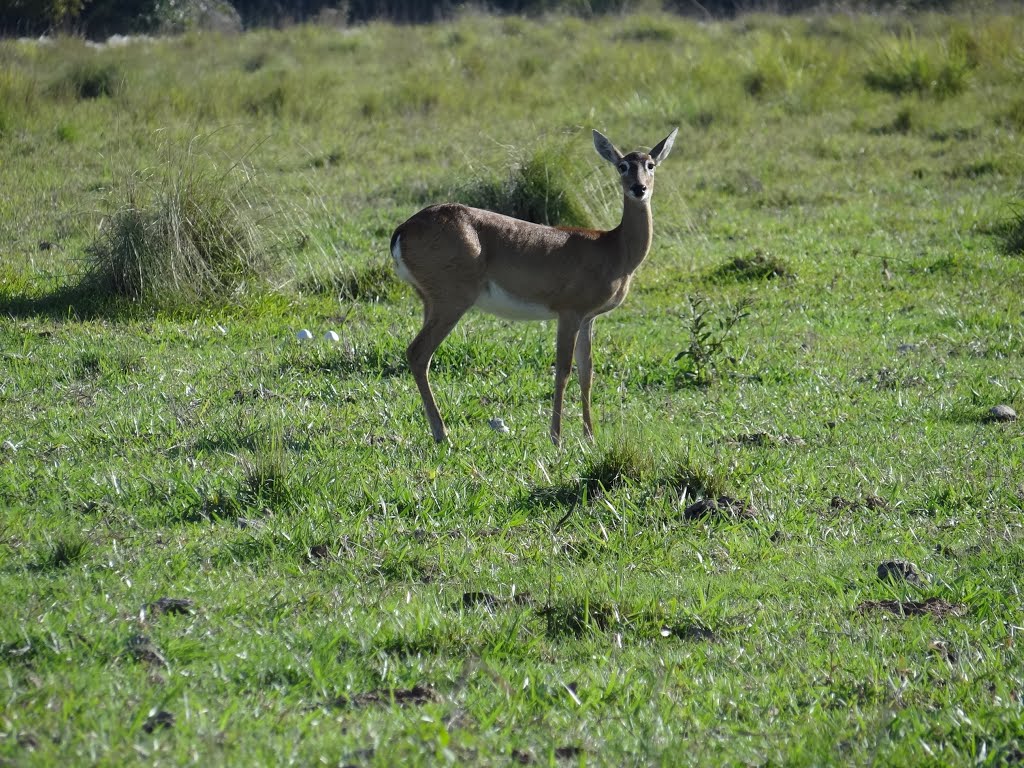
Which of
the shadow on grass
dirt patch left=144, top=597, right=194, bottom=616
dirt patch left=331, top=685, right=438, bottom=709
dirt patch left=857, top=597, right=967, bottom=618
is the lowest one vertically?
the shadow on grass

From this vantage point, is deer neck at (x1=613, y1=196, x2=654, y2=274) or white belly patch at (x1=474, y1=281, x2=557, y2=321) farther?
deer neck at (x1=613, y1=196, x2=654, y2=274)

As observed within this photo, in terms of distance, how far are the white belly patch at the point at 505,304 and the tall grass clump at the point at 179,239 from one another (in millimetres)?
2694

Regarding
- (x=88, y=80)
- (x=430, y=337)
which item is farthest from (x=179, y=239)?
(x=88, y=80)

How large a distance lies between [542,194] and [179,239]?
307cm

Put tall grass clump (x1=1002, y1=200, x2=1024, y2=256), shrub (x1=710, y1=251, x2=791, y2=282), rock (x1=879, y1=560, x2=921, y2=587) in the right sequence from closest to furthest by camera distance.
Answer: rock (x1=879, y1=560, x2=921, y2=587) → shrub (x1=710, y1=251, x2=791, y2=282) → tall grass clump (x1=1002, y1=200, x2=1024, y2=256)

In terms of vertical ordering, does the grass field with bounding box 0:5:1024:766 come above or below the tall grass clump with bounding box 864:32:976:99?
below

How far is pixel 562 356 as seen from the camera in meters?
6.55

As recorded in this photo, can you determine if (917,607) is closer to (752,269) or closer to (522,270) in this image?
(522,270)

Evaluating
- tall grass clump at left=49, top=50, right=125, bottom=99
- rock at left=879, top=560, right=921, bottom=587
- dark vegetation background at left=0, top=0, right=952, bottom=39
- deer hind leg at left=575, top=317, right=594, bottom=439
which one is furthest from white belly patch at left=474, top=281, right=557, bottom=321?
dark vegetation background at left=0, top=0, right=952, bottom=39

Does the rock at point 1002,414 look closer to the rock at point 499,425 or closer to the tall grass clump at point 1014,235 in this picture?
the rock at point 499,425

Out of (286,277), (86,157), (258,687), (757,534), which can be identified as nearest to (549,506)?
(757,534)

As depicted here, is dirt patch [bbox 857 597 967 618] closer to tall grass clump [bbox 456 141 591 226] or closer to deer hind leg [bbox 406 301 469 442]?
deer hind leg [bbox 406 301 469 442]

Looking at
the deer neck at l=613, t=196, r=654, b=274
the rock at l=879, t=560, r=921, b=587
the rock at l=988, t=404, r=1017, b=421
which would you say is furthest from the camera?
the deer neck at l=613, t=196, r=654, b=274

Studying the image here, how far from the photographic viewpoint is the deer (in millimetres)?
6402
